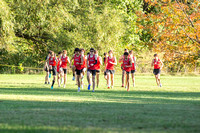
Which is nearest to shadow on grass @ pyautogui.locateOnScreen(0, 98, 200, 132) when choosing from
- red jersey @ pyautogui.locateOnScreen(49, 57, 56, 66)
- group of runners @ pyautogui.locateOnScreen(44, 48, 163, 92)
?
group of runners @ pyautogui.locateOnScreen(44, 48, 163, 92)

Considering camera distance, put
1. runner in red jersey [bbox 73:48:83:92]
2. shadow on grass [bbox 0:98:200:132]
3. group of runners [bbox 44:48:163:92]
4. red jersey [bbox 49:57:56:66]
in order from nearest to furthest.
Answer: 1. shadow on grass [bbox 0:98:200:132]
2. runner in red jersey [bbox 73:48:83:92]
3. group of runners [bbox 44:48:163:92]
4. red jersey [bbox 49:57:56:66]

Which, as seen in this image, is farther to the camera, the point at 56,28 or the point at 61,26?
the point at 61,26

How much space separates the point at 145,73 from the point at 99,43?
1287 cm

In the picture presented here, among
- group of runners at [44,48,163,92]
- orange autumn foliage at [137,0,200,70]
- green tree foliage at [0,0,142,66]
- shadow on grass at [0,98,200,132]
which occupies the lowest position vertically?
shadow on grass at [0,98,200,132]

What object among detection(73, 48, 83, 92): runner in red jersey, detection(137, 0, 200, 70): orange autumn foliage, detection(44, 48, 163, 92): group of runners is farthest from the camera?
detection(137, 0, 200, 70): orange autumn foliage

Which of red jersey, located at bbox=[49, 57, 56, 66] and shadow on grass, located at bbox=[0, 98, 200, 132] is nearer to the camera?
shadow on grass, located at bbox=[0, 98, 200, 132]

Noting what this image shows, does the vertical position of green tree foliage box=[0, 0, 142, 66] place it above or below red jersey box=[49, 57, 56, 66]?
above

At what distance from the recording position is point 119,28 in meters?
48.6

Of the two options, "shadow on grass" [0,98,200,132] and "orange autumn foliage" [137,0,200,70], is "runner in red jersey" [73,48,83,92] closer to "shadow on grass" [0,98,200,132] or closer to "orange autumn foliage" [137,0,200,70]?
"orange autumn foliage" [137,0,200,70]

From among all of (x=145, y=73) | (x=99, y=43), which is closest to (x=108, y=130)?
(x=99, y=43)

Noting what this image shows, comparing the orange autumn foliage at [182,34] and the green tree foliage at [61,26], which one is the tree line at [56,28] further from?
the orange autumn foliage at [182,34]

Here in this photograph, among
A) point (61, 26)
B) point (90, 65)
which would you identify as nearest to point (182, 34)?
point (90, 65)

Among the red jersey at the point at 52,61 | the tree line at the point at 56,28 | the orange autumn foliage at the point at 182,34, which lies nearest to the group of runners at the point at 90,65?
the red jersey at the point at 52,61

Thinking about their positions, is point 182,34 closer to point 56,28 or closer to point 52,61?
point 52,61
